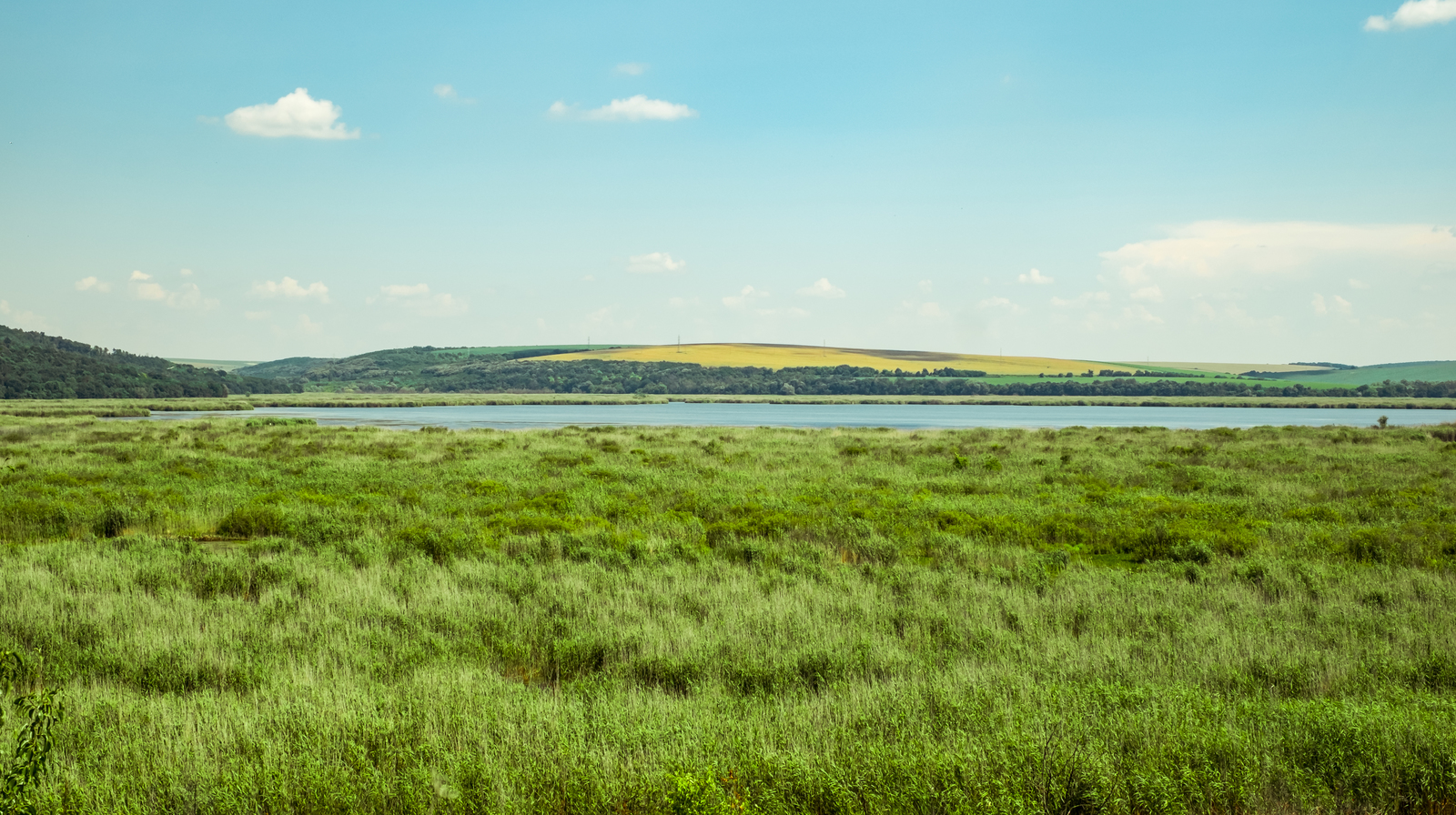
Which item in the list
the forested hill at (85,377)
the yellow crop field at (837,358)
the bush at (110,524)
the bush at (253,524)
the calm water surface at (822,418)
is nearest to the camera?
the bush at (110,524)

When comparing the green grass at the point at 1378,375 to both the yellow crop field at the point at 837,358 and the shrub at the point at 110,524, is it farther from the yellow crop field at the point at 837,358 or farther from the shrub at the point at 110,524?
the shrub at the point at 110,524

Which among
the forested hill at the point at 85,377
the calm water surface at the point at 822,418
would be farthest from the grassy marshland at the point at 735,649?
the forested hill at the point at 85,377

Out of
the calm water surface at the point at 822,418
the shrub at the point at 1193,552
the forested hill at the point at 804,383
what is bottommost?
the calm water surface at the point at 822,418

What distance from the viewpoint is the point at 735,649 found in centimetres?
764

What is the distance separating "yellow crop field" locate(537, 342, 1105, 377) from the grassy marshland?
16119cm

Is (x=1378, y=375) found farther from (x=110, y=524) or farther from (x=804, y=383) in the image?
(x=110, y=524)

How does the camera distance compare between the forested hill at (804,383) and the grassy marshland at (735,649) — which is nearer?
the grassy marshland at (735,649)

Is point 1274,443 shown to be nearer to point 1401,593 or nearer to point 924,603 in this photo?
point 1401,593

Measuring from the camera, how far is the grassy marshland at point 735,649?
469 centimetres

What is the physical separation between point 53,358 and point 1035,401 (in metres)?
171

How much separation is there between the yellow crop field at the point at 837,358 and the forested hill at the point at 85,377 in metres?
72.8

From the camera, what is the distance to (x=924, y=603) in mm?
9414

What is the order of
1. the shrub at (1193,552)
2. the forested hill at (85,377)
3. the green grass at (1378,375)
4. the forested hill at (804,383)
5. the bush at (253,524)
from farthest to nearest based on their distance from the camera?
1. the green grass at (1378,375)
2. the forested hill at (804,383)
3. the forested hill at (85,377)
4. the bush at (253,524)
5. the shrub at (1193,552)

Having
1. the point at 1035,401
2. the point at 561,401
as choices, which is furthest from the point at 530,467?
the point at 1035,401
